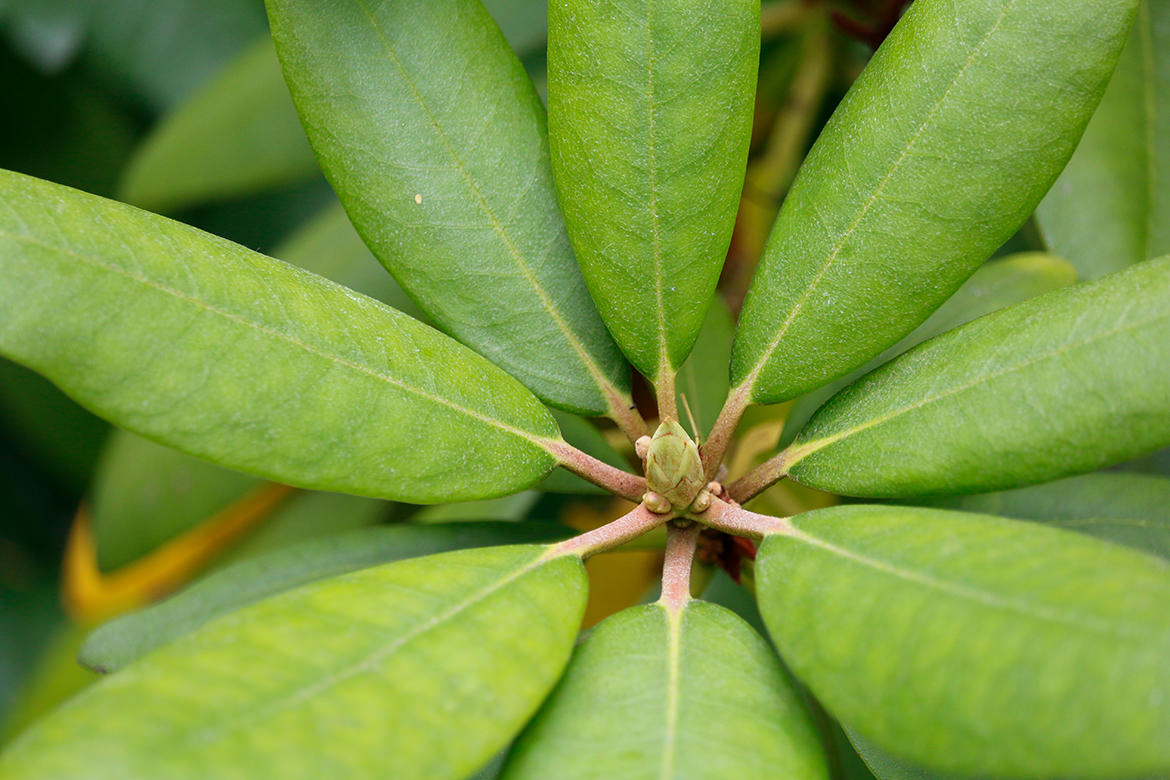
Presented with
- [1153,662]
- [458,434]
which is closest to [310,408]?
[458,434]

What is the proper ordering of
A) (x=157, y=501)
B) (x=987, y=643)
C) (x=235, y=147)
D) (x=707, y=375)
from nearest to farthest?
(x=987, y=643) < (x=707, y=375) < (x=157, y=501) < (x=235, y=147)

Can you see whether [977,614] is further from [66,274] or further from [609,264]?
[66,274]

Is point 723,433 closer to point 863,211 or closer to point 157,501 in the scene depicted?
point 863,211

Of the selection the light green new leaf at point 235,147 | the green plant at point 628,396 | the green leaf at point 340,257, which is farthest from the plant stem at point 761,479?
the light green new leaf at point 235,147

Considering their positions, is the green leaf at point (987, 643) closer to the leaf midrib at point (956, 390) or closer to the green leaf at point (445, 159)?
the leaf midrib at point (956, 390)

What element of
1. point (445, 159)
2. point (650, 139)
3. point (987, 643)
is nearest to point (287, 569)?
point (445, 159)
